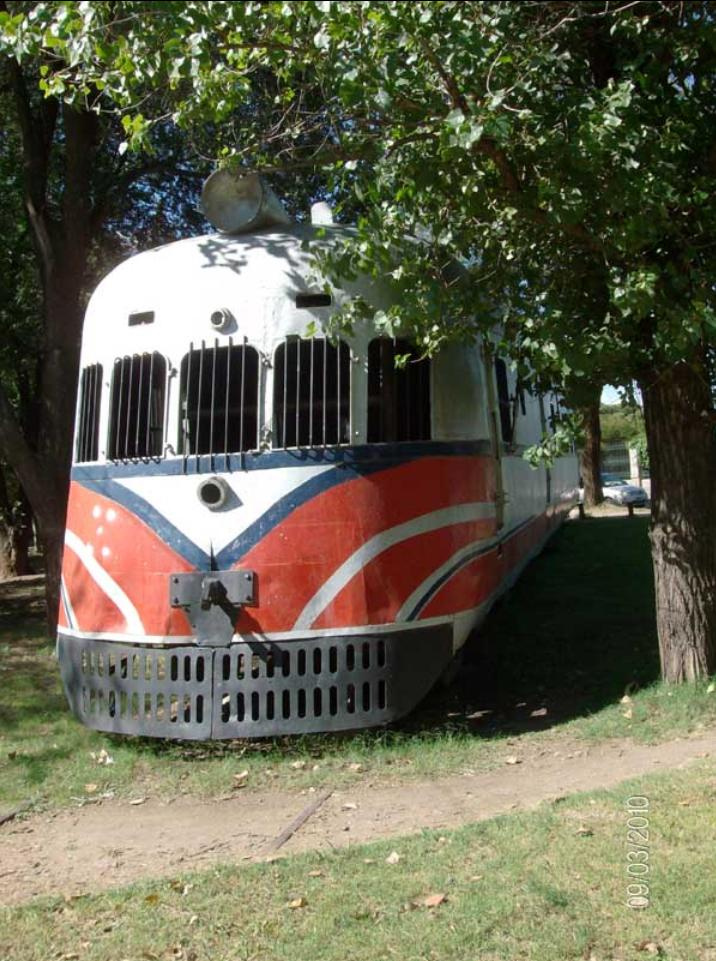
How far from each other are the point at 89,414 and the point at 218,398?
3.89 ft

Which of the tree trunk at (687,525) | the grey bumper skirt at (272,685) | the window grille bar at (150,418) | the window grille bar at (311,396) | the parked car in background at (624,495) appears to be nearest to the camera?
the grey bumper skirt at (272,685)

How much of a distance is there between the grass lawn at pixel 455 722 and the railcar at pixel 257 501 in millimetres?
319

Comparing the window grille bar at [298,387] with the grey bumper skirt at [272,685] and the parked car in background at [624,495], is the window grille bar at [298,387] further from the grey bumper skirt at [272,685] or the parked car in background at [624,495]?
the parked car in background at [624,495]

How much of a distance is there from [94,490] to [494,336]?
11.4ft

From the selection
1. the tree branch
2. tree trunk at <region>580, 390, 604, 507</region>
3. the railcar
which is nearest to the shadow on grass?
the railcar

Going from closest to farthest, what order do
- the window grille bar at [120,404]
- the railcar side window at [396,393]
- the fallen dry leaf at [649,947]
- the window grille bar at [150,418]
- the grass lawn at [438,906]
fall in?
the fallen dry leaf at [649,947], the grass lawn at [438,906], the railcar side window at [396,393], the window grille bar at [150,418], the window grille bar at [120,404]

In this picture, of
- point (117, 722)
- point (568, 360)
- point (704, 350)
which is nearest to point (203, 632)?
point (117, 722)

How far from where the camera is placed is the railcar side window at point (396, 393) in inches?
260

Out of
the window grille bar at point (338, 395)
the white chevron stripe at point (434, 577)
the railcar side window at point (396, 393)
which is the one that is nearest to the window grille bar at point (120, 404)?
the window grille bar at point (338, 395)

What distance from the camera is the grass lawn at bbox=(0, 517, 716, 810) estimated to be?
6.12 meters

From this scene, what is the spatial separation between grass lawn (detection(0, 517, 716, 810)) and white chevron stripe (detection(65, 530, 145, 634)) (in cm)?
98

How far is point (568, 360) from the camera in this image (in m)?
5.81

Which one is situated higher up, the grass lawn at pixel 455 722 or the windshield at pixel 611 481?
the windshield at pixel 611 481

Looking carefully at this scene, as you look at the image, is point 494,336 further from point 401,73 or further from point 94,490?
point 94,490
